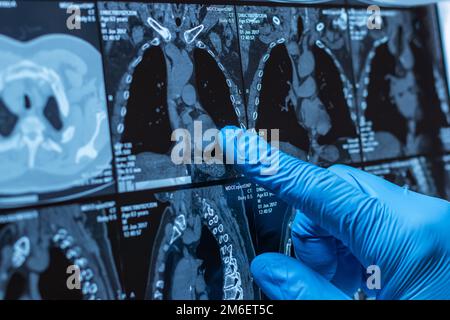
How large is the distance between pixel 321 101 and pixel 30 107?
0.67 metres

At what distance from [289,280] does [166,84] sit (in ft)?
1.55

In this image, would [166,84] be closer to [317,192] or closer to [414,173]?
[317,192]

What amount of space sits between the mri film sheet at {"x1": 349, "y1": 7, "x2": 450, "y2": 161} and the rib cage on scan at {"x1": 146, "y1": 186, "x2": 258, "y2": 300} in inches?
16.7

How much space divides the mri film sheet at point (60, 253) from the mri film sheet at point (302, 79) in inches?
16.0

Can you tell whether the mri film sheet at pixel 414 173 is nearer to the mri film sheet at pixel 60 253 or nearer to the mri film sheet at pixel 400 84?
the mri film sheet at pixel 400 84

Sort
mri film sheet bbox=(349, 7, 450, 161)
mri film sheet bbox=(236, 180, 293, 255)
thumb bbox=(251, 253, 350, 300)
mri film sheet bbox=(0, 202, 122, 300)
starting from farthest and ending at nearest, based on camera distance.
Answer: mri film sheet bbox=(349, 7, 450, 161) → mri film sheet bbox=(236, 180, 293, 255) → thumb bbox=(251, 253, 350, 300) → mri film sheet bbox=(0, 202, 122, 300)

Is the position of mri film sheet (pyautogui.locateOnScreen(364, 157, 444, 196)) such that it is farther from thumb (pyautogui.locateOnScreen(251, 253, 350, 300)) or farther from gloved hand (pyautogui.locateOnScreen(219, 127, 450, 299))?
thumb (pyautogui.locateOnScreen(251, 253, 350, 300))

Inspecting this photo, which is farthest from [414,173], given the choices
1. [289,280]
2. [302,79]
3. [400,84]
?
[289,280]

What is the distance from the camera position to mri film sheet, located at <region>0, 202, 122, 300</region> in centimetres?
87

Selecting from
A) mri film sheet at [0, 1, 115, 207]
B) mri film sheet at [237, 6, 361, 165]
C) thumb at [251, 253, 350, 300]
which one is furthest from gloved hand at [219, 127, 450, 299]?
mri film sheet at [0, 1, 115, 207]

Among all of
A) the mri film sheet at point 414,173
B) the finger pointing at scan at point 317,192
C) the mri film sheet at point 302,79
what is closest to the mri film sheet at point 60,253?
the finger pointing at scan at point 317,192

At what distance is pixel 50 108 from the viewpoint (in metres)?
0.92

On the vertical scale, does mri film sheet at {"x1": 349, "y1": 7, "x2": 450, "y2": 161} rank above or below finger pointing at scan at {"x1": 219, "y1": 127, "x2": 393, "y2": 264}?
above
